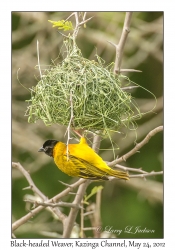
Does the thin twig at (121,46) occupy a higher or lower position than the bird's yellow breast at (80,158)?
higher

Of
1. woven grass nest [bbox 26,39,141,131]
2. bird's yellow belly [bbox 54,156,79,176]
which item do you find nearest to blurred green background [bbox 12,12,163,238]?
bird's yellow belly [bbox 54,156,79,176]

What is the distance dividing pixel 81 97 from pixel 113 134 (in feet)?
7.76

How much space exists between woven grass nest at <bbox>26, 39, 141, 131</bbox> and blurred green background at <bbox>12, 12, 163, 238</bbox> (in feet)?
6.56

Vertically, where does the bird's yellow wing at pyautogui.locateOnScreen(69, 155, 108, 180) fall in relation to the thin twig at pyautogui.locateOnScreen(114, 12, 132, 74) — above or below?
below

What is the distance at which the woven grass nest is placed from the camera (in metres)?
3.64

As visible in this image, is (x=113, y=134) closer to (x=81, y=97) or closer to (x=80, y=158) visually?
(x=80, y=158)

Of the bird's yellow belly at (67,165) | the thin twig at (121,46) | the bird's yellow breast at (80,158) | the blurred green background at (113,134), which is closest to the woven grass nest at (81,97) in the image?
the thin twig at (121,46)

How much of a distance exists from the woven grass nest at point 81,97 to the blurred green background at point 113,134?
200cm

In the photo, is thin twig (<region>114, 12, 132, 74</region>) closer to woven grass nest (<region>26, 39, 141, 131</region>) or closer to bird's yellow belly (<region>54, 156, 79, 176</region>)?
woven grass nest (<region>26, 39, 141, 131</region>)

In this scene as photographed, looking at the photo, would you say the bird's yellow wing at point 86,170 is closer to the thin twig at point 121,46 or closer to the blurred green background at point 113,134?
the thin twig at point 121,46

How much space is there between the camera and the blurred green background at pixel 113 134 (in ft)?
20.3

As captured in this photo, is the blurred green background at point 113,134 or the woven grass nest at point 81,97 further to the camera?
the blurred green background at point 113,134
